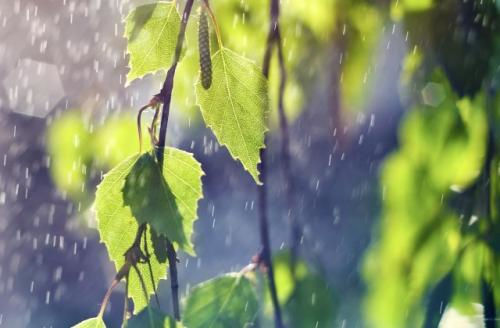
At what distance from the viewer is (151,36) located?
6.9 inches

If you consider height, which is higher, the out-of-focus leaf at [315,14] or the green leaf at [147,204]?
the out-of-focus leaf at [315,14]

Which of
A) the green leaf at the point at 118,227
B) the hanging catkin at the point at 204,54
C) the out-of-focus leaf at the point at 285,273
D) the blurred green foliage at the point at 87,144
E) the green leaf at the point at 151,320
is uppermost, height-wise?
the hanging catkin at the point at 204,54

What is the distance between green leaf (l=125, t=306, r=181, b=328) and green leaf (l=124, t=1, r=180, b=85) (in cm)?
5

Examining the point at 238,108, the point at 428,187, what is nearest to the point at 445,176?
the point at 428,187

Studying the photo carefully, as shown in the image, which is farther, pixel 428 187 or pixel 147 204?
pixel 428 187

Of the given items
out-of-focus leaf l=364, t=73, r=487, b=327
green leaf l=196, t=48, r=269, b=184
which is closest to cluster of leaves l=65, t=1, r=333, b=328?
green leaf l=196, t=48, r=269, b=184

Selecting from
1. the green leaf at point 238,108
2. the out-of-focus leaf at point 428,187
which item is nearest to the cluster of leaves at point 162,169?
the green leaf at point 238,108

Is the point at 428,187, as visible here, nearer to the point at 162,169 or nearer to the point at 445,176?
the point at 445,176

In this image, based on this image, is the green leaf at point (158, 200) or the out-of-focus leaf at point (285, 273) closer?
the green leaf at point (158, 200)

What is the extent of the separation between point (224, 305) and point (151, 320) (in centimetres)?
5

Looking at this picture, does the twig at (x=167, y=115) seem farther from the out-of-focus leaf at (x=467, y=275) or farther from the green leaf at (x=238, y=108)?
the out-of-focus leaf at (x=467, y=275)

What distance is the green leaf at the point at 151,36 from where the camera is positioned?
0.58 ft

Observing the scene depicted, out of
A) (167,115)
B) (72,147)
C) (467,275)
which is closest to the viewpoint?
(167,115)

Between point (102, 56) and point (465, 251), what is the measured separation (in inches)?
15.7
